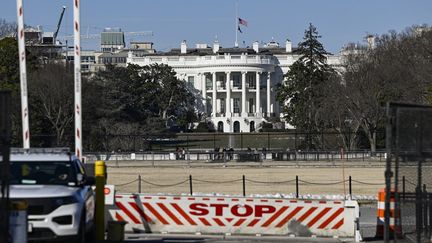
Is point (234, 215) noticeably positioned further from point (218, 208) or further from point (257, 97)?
point (257, 97)

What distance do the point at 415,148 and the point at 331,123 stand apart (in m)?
76.0

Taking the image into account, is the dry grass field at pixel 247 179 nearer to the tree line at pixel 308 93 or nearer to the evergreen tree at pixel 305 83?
the tree line at pixel 308 93

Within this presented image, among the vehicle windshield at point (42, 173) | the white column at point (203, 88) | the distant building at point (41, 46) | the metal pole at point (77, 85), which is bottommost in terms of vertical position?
the vehicle windshield at point (42, 173)

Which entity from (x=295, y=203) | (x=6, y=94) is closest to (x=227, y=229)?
(x=295, y=203)

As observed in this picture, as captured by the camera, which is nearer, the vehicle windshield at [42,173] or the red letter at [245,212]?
the vehicle windshield at [42,173]

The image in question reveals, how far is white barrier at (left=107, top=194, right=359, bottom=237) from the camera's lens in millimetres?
21031

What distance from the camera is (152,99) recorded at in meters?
120

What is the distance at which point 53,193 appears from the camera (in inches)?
592

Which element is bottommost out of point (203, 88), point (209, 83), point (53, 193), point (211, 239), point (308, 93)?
point (211, 239)

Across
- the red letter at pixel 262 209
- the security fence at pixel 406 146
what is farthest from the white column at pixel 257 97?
the security fence at pixel 406 146

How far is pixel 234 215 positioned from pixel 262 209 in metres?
0.68

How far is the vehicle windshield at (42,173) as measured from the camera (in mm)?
16141

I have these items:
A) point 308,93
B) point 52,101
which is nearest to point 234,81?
point 308,93

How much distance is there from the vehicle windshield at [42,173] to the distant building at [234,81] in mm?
125141
